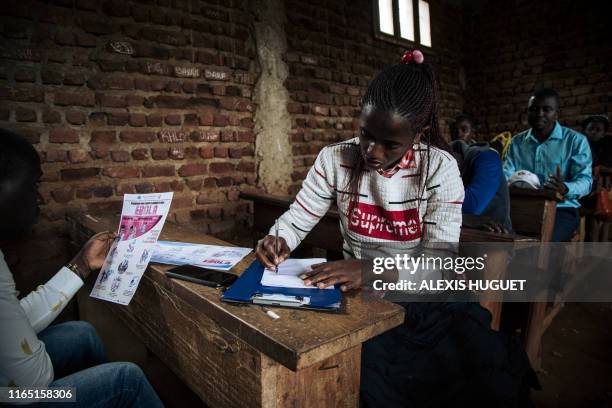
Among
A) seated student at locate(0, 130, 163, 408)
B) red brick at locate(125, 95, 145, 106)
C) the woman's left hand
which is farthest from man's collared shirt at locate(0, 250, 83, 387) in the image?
red brick at locate(125, 95, 145, 106)

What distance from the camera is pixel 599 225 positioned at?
12.6 feet

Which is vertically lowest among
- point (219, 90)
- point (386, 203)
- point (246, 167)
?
point (386, 203)

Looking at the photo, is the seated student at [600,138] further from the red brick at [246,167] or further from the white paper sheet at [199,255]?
the white paper sheet at [199,255]

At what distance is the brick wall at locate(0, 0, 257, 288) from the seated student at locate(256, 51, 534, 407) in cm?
136

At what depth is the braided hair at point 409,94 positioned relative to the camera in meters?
1.16

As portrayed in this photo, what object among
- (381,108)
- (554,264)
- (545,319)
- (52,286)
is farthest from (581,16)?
(52,286)

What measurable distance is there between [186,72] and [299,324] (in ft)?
7.00

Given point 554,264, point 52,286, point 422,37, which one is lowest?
point 554,264

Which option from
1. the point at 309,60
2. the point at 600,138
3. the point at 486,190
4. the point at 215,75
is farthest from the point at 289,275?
the point at 600,138

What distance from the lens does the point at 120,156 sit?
7.36 feet

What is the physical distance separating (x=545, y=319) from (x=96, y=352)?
2.50 metres

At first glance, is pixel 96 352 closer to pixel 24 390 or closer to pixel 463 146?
pixel 24 390

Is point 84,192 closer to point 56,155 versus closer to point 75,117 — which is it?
point 56,155

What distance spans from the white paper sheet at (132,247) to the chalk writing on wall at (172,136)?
1230 mm
